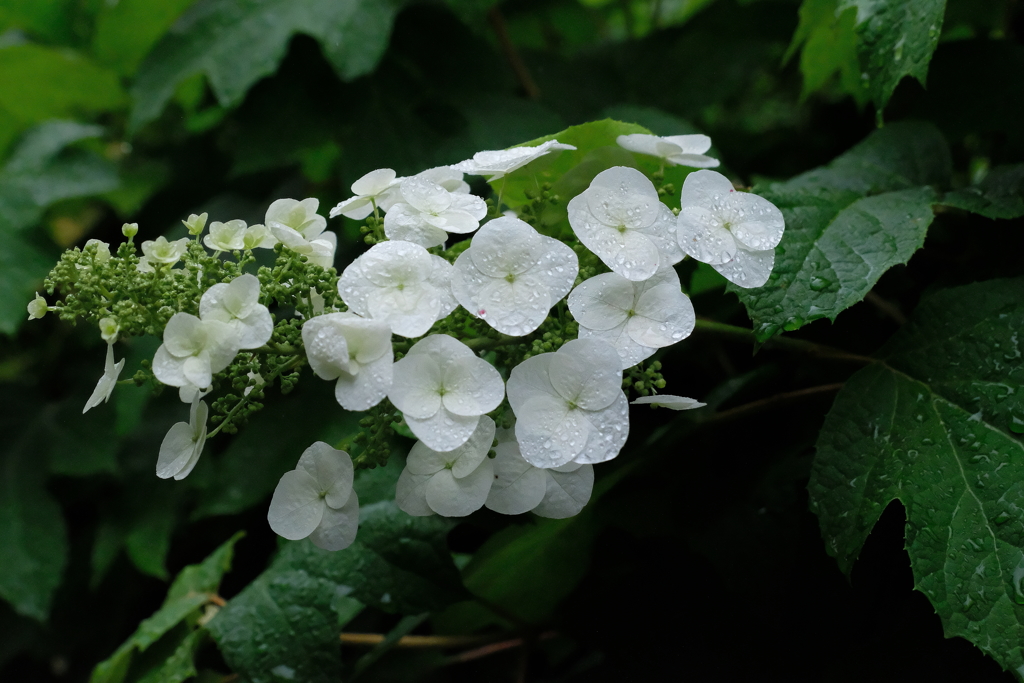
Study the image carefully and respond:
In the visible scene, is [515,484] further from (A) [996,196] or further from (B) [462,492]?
(A) [996,196]

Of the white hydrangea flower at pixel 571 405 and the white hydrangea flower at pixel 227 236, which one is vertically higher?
the white hydrangea flower at pixel 227 236

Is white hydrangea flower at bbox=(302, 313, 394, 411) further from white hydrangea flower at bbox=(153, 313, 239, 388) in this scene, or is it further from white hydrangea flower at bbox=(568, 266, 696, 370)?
white hydrangea flower at bbox=(568, 266, 696, 370)

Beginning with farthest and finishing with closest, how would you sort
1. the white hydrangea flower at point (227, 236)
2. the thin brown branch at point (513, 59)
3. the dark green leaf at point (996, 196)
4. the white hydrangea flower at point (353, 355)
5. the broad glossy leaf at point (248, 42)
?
the thin brown branch at point (513, 59), the broad glossy leaf at point (248, 42), the dark green leaf at point (996, 196), the white hydrangea flower at point (227, 236), the white hydrangea flower at point (353, 355)

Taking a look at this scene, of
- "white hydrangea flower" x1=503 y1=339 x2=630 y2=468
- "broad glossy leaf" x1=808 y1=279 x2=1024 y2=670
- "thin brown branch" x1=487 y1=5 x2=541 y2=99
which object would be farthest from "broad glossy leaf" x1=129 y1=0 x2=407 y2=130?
"broad glossy leaf" x1=808 y1=279 x2=1024 y2=670

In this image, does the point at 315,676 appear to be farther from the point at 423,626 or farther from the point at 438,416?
the point at 438,416

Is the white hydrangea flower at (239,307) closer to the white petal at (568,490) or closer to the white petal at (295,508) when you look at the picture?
the white petal at (295,508)

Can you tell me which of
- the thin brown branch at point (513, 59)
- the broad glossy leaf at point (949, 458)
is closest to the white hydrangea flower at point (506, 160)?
the broad glossy leaf at point (949, 458)

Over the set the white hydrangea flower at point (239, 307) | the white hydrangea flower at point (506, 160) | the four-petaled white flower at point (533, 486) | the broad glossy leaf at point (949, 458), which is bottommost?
the broad glossy leaf at point (949, 458)
